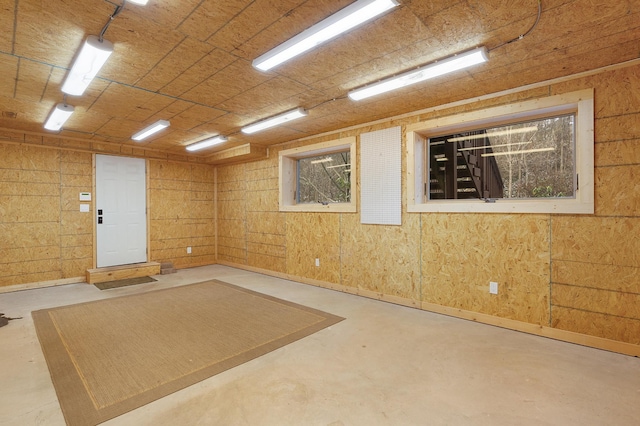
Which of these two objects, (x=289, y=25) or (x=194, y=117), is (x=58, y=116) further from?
(x=289, y=25)

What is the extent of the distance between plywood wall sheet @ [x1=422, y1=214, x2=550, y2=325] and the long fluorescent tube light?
3.93 metres

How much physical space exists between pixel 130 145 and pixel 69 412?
5.77 m

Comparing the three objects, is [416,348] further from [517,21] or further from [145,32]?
[145,32]

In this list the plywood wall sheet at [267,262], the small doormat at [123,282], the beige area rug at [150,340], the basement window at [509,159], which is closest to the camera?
the beige area rug at [150,340]

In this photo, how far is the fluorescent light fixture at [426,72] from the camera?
2.68m

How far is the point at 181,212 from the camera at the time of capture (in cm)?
746

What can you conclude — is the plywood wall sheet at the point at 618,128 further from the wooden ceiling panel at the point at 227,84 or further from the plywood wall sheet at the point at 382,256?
the wooden ceiling panel at the point at 227,84

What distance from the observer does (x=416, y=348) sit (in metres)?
3.05

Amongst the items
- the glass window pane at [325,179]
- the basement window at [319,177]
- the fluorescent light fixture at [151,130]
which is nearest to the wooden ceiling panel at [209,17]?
the fluorescent light fixture at [151,130]

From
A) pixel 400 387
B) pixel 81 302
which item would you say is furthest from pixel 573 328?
pixel 81 302

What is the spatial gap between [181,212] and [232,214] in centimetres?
121

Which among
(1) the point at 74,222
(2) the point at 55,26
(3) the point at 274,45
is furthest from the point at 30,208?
(3) the point at 274,45

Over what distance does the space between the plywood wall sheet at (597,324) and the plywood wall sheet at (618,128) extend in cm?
174

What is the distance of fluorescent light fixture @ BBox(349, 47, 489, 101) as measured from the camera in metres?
2.68
